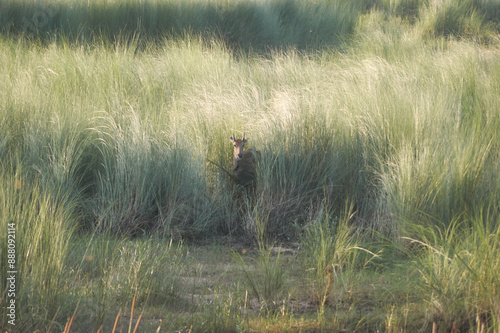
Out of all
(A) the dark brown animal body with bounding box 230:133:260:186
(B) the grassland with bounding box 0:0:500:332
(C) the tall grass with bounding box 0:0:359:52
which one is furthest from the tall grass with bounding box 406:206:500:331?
(C) the tall grass with bounding box 0:0:359:52

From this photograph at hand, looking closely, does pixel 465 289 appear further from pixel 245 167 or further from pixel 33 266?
pixel 245 167

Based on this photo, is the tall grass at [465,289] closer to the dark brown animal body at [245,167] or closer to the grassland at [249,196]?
the grassland at [249,196]

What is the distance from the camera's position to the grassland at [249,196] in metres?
2.44

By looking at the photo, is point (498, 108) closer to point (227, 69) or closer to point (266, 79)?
point (266, 79)

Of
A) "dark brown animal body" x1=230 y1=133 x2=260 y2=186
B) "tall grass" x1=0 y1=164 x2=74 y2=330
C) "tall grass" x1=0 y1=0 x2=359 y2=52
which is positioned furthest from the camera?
"tall grass" x1=0 y1=0 x2=359 y2=52

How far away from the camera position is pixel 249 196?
4.18m

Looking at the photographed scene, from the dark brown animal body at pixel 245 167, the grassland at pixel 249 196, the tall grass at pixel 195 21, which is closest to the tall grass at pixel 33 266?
the grassland at pixel 249 196

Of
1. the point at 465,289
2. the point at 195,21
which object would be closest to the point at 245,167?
the point at 465,289

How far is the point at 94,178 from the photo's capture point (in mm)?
4227

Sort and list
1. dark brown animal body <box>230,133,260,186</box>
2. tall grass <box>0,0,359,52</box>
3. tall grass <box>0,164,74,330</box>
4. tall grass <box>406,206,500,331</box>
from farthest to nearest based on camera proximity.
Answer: tall grass <box>0,0,359,52</box>
dark brown animal body <box>230,133,260,186</box>
tall grass <box>406,206,500,331</box>
tall grass <box>0,164,74,330</box>

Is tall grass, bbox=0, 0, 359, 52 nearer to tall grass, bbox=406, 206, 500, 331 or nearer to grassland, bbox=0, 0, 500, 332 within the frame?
grassland, bbox=0, 0, 500, 332

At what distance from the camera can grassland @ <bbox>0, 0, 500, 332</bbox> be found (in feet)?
8.00

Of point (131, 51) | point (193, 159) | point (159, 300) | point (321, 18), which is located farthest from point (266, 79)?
point (321, 18)

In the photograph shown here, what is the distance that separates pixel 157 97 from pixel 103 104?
Answer: 776mm
